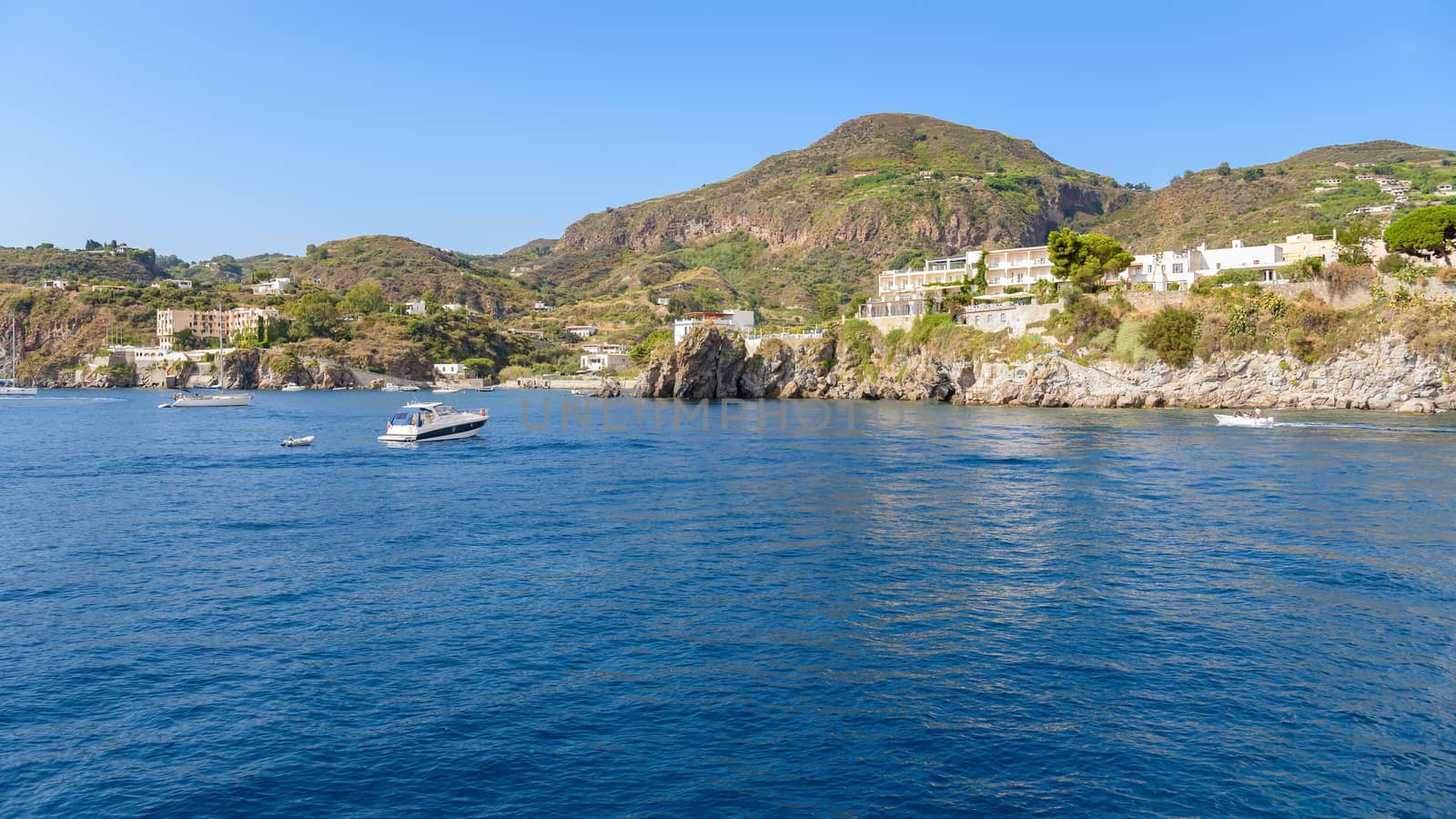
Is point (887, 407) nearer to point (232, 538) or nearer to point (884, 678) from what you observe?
→ point (232, 538)

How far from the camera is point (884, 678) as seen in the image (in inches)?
677

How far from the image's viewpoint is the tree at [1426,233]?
81125mm

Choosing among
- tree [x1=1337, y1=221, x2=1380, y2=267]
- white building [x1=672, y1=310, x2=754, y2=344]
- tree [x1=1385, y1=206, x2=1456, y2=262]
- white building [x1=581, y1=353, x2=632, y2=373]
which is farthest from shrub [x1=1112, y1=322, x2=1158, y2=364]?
white building [x1=581, y1=353, x2=632, y2=373]

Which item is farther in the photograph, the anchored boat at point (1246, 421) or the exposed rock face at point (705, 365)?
the exposed rock face at point (705, 365)

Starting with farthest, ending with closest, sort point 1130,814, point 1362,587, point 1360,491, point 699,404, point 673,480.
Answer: point 699,404 < point 673,480 < point 1360,491 < point 1362,587 < point 1130,814

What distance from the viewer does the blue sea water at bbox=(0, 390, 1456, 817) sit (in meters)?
13.1

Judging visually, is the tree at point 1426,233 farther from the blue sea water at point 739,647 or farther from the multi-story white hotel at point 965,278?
the blue sea water at point 739,647

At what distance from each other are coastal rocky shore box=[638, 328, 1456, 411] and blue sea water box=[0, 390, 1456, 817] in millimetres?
43150

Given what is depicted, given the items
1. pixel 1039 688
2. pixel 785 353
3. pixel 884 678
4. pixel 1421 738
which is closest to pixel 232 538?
pixel 884 678

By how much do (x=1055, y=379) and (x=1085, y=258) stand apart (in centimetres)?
2070

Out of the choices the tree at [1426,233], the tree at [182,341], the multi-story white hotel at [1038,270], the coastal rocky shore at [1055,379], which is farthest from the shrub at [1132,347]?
the tree at [182,341]

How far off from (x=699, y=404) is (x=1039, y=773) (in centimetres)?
9863

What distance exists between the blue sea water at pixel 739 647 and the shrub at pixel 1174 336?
4473 centimetres

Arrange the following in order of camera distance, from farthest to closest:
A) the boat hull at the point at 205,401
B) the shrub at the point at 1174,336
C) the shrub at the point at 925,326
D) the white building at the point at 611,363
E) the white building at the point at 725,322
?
the white building at the point at 611,363 → the white building at the point at 725,322 → the boat hull at the point at 205,401 → the shrub at the point at 925,326 → the shrub at the point at 1174,336
